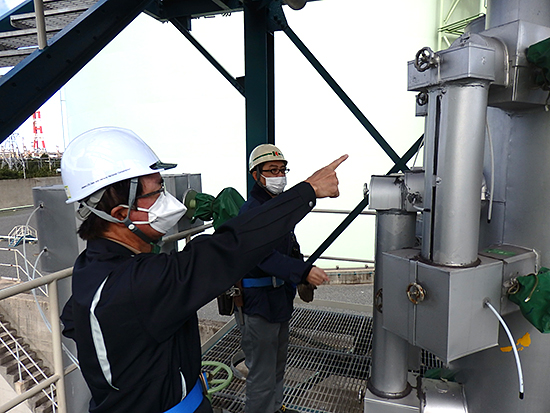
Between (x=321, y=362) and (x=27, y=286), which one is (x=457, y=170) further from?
(x=321, y=362)

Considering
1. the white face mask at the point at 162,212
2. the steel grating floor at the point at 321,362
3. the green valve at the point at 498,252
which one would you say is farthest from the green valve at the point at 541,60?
the steel grating floor at the point at 321,362

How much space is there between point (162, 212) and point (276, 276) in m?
1.09

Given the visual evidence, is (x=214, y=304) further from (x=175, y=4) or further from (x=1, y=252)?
(x=1, y=252)

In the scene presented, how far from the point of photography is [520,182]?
51.8 inches

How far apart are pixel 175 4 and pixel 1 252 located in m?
9.02

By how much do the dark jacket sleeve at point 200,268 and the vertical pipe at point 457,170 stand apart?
0.50 meters

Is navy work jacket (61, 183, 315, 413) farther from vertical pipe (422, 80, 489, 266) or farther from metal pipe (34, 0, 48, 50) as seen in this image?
metal pipe (34, 0, 48, 50)

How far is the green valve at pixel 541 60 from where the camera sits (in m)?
1.07

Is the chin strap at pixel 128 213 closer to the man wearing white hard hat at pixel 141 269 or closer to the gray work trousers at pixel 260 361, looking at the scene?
the man wearing white hard hat at pixel 141 269

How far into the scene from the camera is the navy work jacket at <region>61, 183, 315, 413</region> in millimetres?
1005

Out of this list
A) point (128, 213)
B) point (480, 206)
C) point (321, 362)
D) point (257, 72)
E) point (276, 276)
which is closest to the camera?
point (128, 213)

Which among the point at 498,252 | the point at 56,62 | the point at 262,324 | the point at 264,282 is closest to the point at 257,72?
the point at 56,62

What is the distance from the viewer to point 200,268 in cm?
102

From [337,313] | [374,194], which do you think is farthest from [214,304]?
[374,194]
